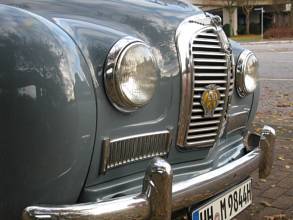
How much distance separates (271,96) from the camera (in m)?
8.81

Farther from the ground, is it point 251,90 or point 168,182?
point 251,90

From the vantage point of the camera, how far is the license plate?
2.39 m

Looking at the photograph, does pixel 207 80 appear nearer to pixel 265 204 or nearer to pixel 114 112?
pixel 114 112

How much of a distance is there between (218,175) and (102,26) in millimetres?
857

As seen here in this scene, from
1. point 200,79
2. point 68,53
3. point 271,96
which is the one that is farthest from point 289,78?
point 68,53

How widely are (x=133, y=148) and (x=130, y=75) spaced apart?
0.33 m

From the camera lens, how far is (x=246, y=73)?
2.98 metres

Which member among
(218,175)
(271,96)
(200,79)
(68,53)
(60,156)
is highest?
(68,53)

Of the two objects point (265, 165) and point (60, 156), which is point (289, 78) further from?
point (60, 156)

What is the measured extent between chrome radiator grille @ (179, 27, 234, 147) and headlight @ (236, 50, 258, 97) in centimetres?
29

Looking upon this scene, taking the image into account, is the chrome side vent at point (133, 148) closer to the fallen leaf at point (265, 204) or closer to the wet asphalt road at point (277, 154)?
the wet asphalt road at point (277, 154)

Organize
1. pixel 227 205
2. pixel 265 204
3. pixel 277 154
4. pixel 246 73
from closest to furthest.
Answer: pixel 227 205 → pixel 246 73 → pixel 265 204 → pixel 277 154

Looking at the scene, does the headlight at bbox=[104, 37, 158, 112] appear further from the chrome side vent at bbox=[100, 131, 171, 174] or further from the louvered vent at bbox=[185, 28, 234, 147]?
the louvered vent at bbox=[185, 28, 234, 147]

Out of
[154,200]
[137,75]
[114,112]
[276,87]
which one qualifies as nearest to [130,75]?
[137,75]
